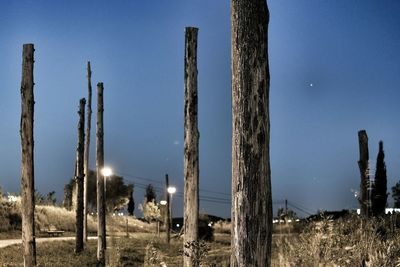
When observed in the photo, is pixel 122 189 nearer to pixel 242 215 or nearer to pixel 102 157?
pixel 102 157

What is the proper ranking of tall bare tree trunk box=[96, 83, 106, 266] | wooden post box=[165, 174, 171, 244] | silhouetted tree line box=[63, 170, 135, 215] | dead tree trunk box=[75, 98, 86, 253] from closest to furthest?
tall bare tree trunk box=[96, 83, 106, 266]
dead tree trunk box=[75, 98, 86, 253]
wooden post box=[165, 174, 171, 244]
silhouetted tree line box=[63, 170, 135, 215]

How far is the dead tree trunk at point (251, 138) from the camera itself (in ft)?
17.9

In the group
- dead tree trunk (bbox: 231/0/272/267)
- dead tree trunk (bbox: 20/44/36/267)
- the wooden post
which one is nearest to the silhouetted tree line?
the wooden post

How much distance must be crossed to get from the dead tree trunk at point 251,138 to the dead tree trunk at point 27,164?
8985 millimetres

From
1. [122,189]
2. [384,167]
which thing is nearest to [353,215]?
[384,167]

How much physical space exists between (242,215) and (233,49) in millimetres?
1605

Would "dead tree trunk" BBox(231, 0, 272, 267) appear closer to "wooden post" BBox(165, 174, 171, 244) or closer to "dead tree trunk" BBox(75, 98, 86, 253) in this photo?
"dead tree trunk" BBox(75, 98, 86, 253)

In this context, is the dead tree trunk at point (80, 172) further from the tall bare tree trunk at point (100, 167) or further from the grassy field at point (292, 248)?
the tall bare tree trunk at point (100, 167)

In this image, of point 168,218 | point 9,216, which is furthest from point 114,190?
point 168,218

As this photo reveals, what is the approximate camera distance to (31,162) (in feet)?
44.8

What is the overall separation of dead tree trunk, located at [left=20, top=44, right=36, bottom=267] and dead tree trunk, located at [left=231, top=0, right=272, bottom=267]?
8985 millimetres

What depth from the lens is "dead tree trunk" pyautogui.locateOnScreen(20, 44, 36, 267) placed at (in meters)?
13.5

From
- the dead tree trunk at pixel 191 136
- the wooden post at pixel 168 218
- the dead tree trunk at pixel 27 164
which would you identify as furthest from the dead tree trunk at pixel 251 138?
the wooden post at pixel 168 218

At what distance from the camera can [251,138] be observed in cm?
551
